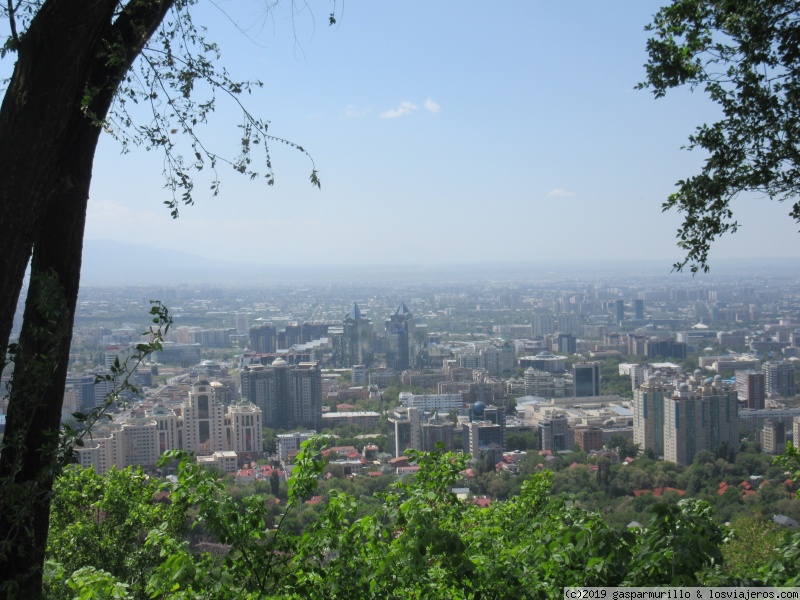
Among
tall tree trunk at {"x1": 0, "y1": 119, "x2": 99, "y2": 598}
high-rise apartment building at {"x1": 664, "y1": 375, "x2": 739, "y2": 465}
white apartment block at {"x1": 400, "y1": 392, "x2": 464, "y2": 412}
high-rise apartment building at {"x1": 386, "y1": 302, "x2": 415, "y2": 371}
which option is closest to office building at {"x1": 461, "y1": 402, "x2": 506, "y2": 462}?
white apartment block at {"x1": 400, "y1": 392, "x2": 464, "y2": 412}

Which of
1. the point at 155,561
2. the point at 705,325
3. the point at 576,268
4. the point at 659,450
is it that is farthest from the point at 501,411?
the point at 576,268

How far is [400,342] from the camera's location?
30.9 m

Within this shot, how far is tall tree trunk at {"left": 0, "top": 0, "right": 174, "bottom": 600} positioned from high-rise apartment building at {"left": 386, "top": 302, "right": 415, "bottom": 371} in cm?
2712

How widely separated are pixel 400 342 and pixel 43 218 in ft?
95.9

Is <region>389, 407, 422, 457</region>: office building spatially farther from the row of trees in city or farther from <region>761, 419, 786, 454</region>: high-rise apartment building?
the row of trees in city

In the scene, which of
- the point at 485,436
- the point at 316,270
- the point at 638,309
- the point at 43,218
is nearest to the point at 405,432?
the point at 485,436

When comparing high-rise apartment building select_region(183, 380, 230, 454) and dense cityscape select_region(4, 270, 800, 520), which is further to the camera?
high-rise apartment building select_region(183, 380, 230, 454)

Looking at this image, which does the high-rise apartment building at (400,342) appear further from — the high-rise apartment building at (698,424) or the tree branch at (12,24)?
the tree branch at (12,24)

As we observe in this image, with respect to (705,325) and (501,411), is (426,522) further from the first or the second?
(705,325)

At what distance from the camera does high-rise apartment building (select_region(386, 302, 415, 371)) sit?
2961 centimetres

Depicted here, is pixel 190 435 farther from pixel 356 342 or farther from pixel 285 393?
pixel 356 342

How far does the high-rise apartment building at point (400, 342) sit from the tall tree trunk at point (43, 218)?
89.0 feet

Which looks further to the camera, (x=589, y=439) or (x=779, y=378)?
(x=779, y=378)

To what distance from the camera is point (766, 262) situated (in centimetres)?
4625
